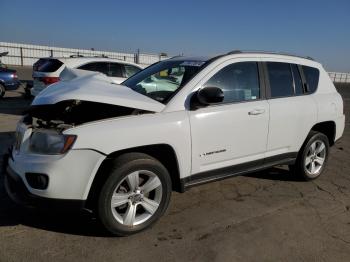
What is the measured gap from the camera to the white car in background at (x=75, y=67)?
33.0 ft

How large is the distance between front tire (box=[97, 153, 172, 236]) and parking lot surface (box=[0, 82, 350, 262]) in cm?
14

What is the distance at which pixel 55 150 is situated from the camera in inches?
125

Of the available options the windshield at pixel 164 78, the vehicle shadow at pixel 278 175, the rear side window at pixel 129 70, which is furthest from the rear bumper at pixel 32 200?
the rear side window at pixel 129 70

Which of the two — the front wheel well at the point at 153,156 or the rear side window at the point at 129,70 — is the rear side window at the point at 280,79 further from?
the rear side window at the point at 129,70

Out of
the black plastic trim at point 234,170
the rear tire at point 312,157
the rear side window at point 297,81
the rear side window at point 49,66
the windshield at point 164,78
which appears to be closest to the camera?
the black plastic trim at point 234,170

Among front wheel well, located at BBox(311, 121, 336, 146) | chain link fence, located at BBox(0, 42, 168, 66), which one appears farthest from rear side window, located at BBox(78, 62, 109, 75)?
chain link fence, located at BBox(0, 42, 168, 66)

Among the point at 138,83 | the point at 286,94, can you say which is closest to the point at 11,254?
the point at 138,83

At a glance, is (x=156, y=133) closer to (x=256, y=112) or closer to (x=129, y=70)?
(x=256, y=112)

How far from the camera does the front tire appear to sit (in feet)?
10.8

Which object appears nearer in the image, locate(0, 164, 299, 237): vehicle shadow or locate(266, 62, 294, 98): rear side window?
locate(0, 164, 299, 237): vehicle shadow

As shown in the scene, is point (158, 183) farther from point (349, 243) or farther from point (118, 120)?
point (349, 243)

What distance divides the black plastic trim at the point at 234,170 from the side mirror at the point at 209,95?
78 cm

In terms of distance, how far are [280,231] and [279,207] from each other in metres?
0.65

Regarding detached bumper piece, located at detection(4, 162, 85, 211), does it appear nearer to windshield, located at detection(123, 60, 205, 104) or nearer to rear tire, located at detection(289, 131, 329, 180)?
windshield, located at detection(123, 60, 205, 104)
